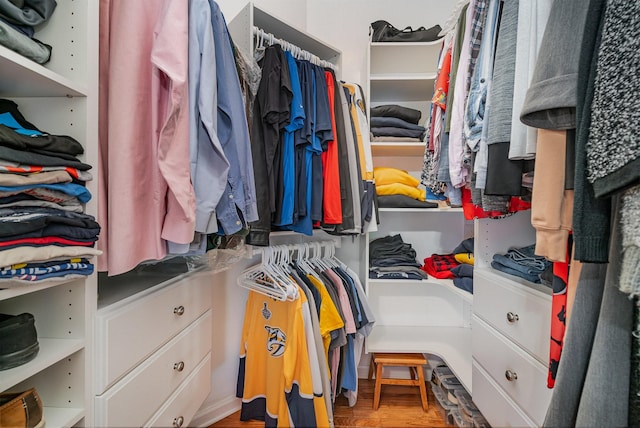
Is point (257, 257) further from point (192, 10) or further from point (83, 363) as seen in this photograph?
point (192, 10)

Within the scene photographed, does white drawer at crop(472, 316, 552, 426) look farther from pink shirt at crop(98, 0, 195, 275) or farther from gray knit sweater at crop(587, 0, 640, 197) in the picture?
pink shirt at crop(98, 0, 195, 275)

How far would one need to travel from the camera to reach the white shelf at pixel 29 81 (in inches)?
21.3

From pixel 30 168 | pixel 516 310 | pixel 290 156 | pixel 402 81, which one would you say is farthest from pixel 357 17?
pixel 30 168

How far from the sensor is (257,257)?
175 cm

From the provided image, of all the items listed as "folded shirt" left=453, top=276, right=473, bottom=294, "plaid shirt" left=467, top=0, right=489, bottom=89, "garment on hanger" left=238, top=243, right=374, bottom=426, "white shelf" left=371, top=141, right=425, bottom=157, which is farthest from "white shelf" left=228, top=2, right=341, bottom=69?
"folded shirt" left=453, top=276, right=473, bottom=294

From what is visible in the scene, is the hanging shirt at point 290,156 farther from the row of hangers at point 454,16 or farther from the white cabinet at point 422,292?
the white cabinet at point 422,292

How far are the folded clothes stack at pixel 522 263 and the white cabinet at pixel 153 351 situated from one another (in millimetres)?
1155

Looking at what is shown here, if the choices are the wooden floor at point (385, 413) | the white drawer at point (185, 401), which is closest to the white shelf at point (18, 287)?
the white drawer at point (185, 401)

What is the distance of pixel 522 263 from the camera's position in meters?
1.06

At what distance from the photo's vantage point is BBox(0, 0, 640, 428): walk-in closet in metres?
0.48

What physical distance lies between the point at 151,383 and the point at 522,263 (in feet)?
4.08

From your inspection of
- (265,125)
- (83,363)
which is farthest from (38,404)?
(265,125)

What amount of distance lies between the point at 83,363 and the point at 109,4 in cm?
87

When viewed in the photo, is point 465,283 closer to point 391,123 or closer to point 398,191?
point 398,191
